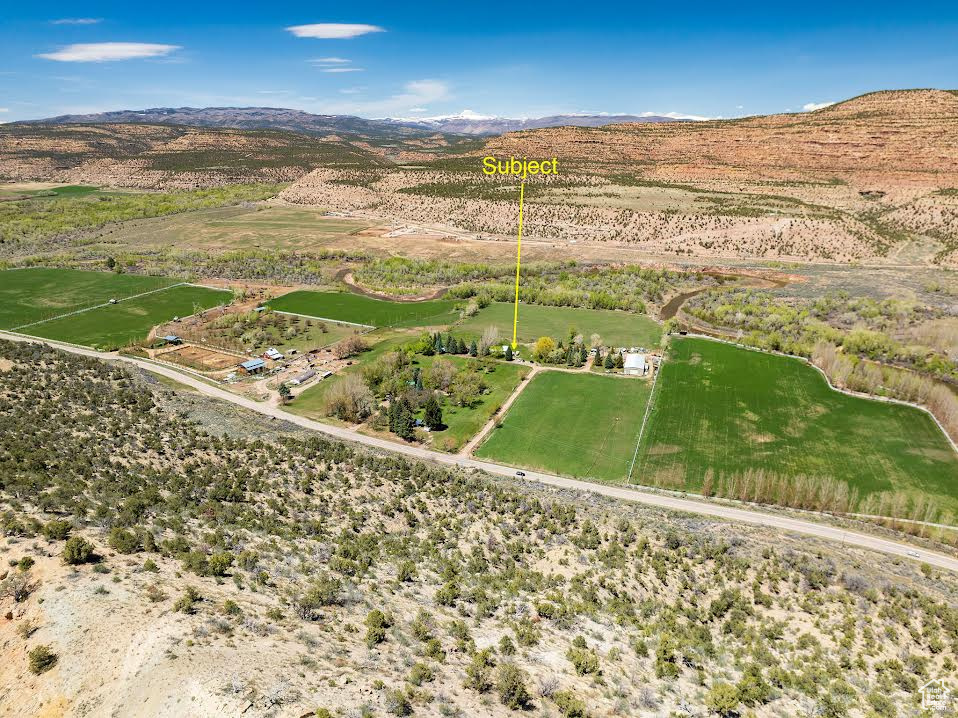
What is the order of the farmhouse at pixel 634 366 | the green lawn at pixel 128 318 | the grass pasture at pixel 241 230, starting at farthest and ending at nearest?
1. the grass pasture at pixel 241 230
2. the green lawn at pixel 128 318
3. the farmhouse at pixel 634 366

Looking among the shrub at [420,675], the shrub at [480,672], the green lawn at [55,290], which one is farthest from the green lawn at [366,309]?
the shrub at [420,675]

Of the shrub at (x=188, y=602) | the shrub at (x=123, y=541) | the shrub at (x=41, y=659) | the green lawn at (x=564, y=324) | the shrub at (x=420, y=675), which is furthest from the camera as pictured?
the green lawn at (x=564, y=324)

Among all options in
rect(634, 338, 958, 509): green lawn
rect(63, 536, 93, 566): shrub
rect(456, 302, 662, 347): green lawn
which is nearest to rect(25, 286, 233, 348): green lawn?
rect(456, 302, 662, 347): green lawn

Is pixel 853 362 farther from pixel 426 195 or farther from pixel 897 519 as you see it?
pixel 426 195

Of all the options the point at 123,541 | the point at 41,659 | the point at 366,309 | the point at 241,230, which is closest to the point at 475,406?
the point at 123,541

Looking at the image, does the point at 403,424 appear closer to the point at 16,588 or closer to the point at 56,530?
the point at 56,530

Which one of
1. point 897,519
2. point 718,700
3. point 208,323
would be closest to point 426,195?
point 208,323

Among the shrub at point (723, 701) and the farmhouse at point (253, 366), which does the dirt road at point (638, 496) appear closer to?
the farmhouse at point (253, 366)
